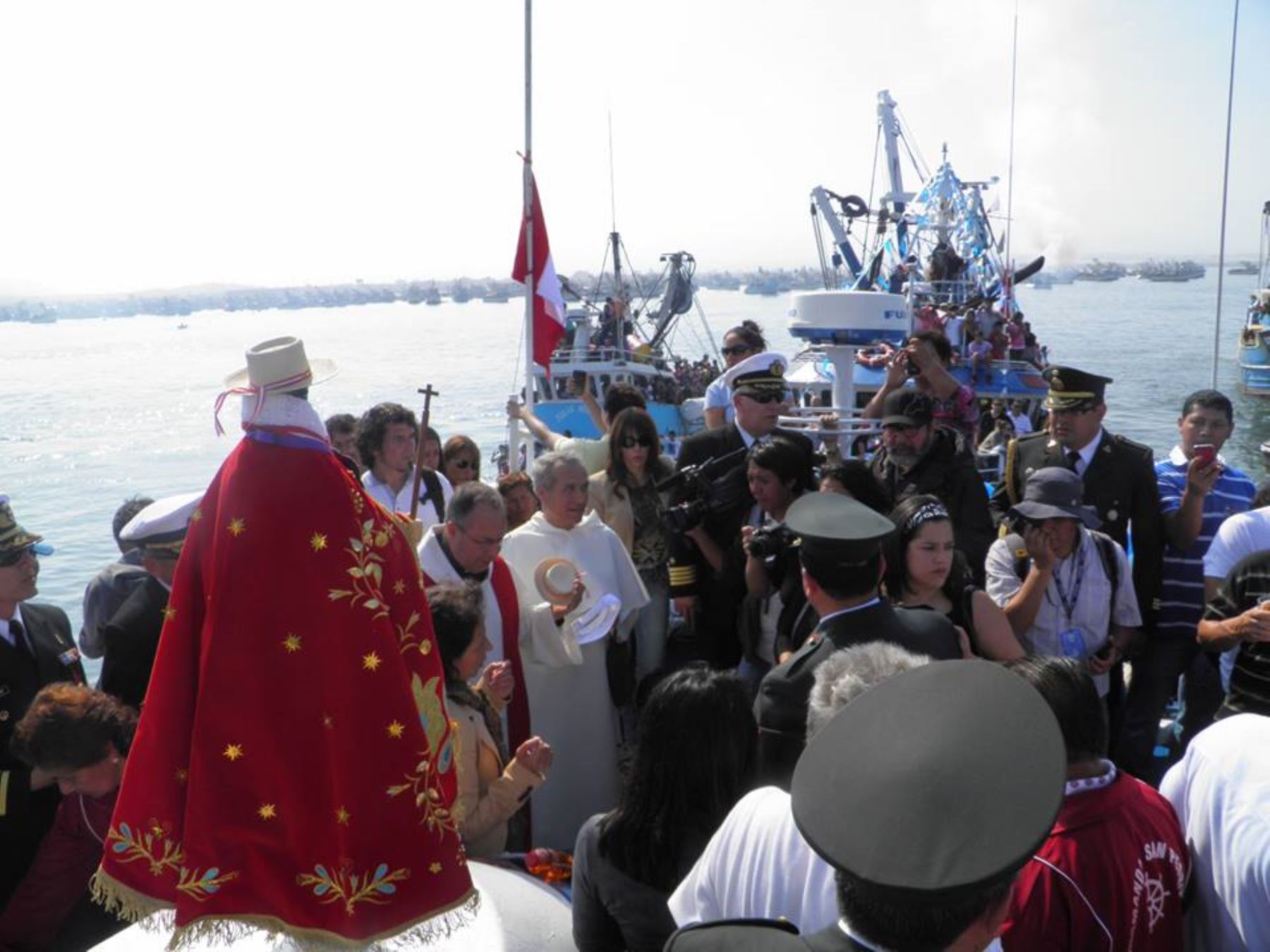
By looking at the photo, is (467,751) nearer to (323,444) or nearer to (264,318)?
(323,444)

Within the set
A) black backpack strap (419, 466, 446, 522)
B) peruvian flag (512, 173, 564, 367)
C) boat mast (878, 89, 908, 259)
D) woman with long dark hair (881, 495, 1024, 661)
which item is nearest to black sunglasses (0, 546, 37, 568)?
black backpack strap (419, 466, 446, 522)

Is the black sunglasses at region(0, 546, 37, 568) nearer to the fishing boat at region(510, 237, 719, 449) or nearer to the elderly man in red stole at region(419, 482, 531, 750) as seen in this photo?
the elderly man in red stole at region(419, 482, 531, 750)

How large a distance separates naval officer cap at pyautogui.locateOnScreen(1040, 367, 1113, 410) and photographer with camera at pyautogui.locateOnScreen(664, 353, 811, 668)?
Answer: 1.08 m

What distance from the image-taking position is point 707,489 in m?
4.92

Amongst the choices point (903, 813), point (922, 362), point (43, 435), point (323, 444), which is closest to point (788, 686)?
point (323, 444)

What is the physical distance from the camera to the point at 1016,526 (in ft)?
13.6

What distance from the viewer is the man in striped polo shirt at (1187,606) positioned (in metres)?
4.57

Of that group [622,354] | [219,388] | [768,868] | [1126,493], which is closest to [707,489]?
[1126,493]

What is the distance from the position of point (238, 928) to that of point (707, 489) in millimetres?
2972

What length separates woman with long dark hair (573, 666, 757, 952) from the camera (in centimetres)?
245

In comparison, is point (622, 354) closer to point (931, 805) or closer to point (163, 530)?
point (163, 530)

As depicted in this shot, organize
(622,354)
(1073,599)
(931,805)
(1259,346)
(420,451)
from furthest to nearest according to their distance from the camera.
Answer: (1259,346), (622,354), (1073,599), (420,451), (931,805)

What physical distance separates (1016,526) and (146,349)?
103 metres

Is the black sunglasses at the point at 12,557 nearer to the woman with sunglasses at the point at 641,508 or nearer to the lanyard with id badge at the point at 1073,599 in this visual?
the woman with sunglasses at the point at 641,508
